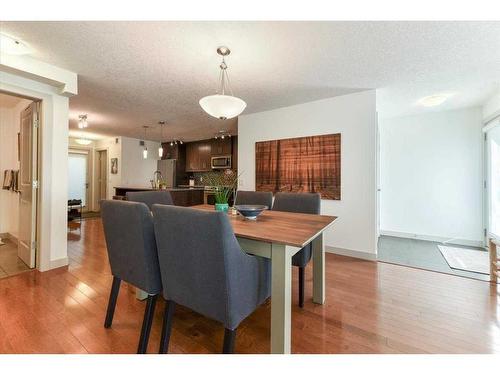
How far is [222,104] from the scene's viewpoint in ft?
5.93

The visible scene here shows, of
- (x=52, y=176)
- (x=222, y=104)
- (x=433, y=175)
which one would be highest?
(x=222, y=104)

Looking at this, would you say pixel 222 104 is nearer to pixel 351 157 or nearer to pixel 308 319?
pixel 308 319

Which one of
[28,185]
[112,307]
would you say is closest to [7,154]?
[28,185]

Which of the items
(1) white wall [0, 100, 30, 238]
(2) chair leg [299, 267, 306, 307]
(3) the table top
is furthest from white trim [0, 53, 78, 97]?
(2) chair leg [299, 267, 306, 307]

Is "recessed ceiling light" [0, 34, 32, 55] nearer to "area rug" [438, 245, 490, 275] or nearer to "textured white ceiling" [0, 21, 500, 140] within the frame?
"textured white ceiling" [0, 21, 500, 140]

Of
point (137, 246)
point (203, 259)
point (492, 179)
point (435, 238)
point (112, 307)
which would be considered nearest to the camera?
point (203, 259)

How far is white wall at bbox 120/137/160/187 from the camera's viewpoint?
242 inches

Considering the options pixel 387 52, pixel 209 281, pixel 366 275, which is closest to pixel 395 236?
pixel 366 275

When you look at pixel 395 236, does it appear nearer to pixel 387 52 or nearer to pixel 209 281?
pixel 387 52

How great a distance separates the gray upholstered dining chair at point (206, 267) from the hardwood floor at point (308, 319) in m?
0.47

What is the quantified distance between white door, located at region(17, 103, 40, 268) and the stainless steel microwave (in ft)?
12.6

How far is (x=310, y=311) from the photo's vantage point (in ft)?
5.89

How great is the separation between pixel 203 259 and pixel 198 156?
5.92m
